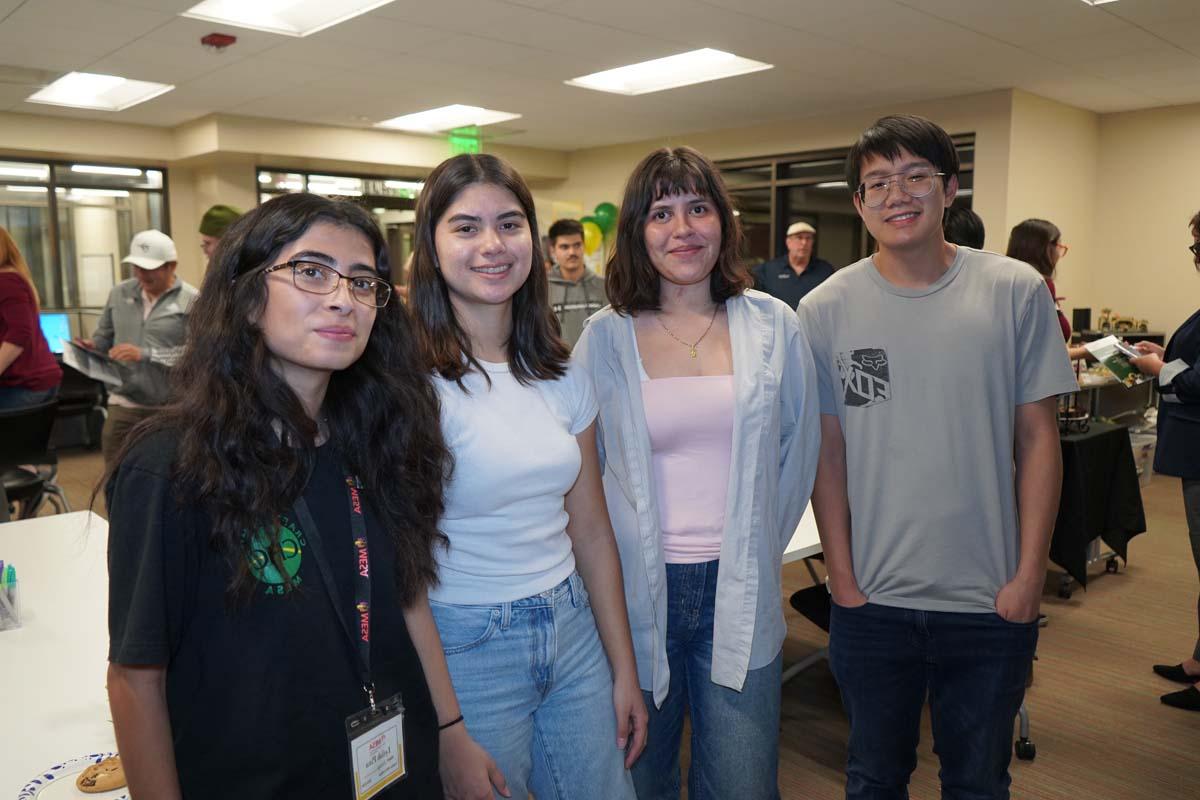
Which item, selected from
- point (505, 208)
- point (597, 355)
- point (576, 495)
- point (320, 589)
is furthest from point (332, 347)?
point (597, 355)

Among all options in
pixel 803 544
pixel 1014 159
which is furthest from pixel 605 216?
pixel 803 544

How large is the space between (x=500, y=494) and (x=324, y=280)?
433 millimetres

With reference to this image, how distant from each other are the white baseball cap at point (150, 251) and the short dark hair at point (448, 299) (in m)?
3.06

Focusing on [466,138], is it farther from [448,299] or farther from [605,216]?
[448,299]

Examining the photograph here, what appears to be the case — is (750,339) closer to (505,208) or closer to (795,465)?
(795,465)

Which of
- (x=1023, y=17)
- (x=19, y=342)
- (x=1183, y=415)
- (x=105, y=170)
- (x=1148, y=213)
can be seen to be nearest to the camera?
(x=1183, y=415)

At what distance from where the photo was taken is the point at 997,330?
1.60 metres

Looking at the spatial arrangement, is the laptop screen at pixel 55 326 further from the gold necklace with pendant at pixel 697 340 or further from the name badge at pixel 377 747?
the name badge at pixel 377 747

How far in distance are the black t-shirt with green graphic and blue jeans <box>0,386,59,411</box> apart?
3786 millimetres

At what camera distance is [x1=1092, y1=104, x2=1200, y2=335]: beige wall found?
316 inches

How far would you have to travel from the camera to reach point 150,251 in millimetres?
3971

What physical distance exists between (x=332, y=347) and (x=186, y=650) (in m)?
0.40

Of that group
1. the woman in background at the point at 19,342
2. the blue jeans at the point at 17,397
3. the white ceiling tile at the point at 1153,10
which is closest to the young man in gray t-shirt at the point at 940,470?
the woman in background at the point at 19,342

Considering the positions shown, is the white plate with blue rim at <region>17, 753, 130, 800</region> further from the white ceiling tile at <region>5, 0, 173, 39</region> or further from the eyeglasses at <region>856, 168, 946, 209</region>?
the white ceiling tile at <region>5, 0, 173, 39</region>
